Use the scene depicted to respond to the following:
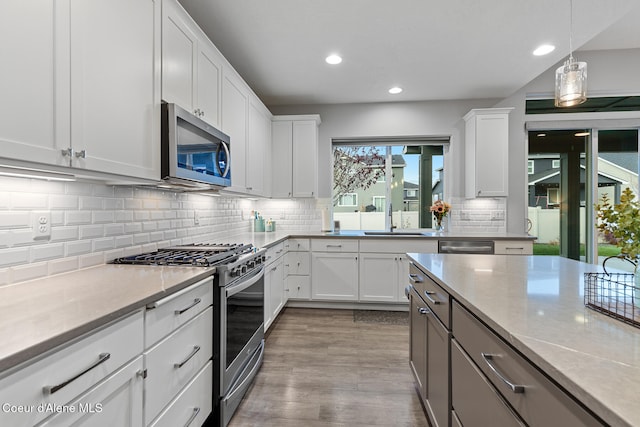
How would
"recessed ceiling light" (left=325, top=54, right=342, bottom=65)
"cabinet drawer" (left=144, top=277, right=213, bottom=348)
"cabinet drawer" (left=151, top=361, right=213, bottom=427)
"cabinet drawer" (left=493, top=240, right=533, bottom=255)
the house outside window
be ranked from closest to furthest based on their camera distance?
"cabinet drawer" (left=144, top=277, right=213, bottom=348)
"cabinet drawer" (left=151, top=361, right=213, bottom=427)
"recessed ceiling light" (left=325, top=54, right=342, bottom=65)
"cabinet drawer" (left=493, top=240, right=533, bottom=255)
the house outside window

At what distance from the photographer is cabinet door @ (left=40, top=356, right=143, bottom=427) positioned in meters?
0.82

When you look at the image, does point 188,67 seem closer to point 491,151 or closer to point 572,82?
point 572,82

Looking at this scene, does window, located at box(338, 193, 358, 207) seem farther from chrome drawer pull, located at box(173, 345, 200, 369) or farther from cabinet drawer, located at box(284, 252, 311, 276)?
chrome drawer pull, located at box(173, 345, 200, 369)

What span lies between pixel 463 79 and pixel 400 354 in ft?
10.0

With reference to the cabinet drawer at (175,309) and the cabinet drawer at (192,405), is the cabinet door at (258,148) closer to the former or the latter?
the cabinet drawer at (175,309)

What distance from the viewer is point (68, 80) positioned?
113 centimetres

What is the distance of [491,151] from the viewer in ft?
12.5

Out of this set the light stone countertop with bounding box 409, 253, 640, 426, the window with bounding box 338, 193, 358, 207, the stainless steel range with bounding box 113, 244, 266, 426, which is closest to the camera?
the light stone countertop with bounding box 409, 253, 640, 426

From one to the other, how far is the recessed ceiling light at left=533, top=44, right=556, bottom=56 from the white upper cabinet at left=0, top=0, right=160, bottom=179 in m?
3.20

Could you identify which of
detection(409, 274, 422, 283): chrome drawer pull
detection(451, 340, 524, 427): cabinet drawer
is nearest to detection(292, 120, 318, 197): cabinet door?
detection(409, 274, 422, 283): chrome drawer pull

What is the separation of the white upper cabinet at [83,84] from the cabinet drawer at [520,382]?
159 cm

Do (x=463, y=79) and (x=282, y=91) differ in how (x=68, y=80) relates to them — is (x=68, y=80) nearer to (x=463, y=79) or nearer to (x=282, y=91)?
(x=282, y=91)

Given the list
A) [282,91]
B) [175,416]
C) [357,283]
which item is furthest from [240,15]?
[357,283]

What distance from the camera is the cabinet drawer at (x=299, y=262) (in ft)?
12.2
